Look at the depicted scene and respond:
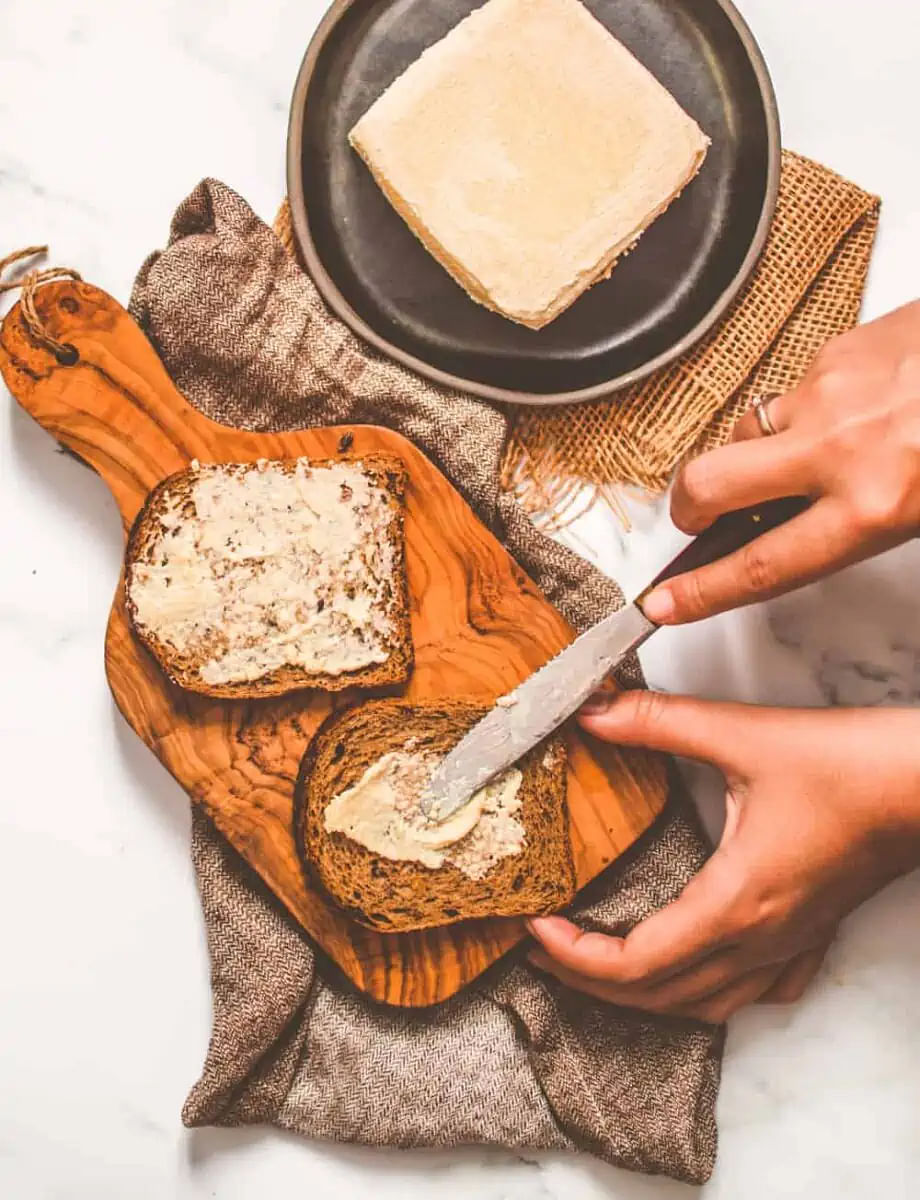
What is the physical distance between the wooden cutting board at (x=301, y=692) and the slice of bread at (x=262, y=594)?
0.06 meters

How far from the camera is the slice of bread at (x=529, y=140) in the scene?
166cm

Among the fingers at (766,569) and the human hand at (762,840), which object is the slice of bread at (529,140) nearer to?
the fingers at (766,569)

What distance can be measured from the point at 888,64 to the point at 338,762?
1.43m

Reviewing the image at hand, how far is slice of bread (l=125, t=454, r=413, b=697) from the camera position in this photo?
1.61 metres

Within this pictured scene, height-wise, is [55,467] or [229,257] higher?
[229,257]

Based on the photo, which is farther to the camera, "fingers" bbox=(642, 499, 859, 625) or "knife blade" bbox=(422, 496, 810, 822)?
"knife blade" bbox=(422, 496, 810, 822)

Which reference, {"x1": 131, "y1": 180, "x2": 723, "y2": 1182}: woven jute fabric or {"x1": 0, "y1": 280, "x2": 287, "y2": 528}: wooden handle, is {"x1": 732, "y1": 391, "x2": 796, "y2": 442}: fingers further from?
{"x1": 0, "y1": 280, "x2": 287, "y2": 528}: wooden handle

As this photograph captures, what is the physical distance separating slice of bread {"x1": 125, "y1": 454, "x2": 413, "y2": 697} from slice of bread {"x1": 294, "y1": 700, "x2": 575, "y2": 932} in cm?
7

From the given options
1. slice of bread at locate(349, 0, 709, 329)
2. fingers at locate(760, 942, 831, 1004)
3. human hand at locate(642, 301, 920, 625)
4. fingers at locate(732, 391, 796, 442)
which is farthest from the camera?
fingers at locate(760, 942, 831, 1004)

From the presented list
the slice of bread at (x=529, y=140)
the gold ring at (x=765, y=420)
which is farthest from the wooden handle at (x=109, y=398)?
the gold ring at (x=765, y=420)

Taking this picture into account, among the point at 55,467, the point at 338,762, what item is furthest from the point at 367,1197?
Result: the point at 55,467

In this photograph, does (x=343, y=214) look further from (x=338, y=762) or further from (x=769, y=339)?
(x=338, y=762)

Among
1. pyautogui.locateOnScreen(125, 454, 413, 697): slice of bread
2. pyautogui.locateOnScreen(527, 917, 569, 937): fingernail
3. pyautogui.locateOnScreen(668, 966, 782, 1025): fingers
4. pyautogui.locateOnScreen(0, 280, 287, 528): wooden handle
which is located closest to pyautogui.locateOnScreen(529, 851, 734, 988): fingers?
pyautogui.locateOnScreen(527, 917, 569, 937): fingernail

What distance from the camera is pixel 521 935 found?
1.68 meters
